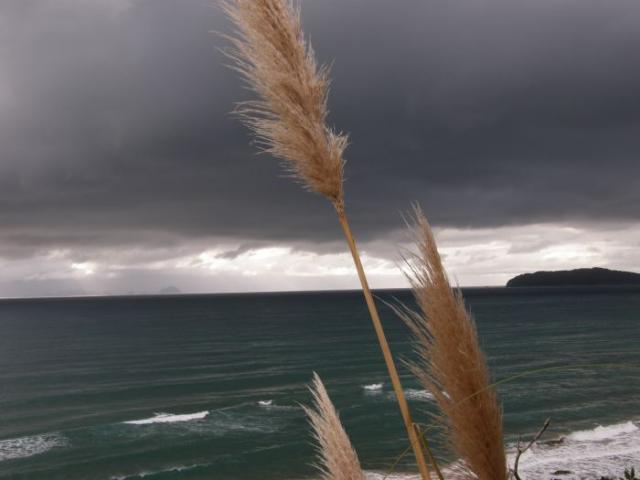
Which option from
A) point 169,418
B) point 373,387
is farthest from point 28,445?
point 373,387

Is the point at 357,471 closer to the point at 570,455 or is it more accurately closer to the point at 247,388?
the point at 570,455

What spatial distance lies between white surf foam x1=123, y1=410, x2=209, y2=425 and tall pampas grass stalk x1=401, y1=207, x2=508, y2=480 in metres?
31.1

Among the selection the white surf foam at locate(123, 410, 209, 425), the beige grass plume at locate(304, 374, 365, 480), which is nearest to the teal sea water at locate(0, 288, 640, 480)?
the white surf foam at locate(123, 410, 209, 425)

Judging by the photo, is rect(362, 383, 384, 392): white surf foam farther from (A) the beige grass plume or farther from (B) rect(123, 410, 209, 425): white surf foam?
(A) the beige grass plume

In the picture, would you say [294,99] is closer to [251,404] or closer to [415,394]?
[251,404]

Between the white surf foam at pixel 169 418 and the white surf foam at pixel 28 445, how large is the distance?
415 centimetres

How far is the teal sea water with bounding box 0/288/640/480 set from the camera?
22.5 m

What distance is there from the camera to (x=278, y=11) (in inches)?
54.5

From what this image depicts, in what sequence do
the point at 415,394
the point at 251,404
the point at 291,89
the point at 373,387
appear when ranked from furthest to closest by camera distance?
1. the point at 373,387
2. the point at 415,394
3. the point at 251,404
4. the point at 291,89

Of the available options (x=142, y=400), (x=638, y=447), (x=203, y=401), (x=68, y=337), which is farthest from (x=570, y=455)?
(x=68, y=337)

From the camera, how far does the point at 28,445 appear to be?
25.6m

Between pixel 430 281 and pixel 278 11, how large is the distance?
789 mm

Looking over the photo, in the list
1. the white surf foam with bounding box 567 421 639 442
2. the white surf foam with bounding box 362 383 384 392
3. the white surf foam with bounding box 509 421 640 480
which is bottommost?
the white surf foam with bounding box 567 421 639 442

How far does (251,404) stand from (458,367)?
33690 mm
